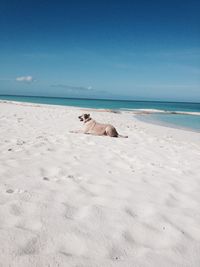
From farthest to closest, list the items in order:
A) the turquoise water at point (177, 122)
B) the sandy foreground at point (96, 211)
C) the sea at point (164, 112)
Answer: the sea at point (164, 112) < the turquoise water at point (177, 122) < the sandy foreground at point (96, 211)

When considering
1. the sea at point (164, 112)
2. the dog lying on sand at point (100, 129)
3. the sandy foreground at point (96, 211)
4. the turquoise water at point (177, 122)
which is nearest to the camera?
the sandy foreground at point (96, 211)

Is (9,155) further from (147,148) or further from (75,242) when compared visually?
(147,148)

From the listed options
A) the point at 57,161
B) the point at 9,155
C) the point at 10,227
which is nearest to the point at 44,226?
the point at 10,227

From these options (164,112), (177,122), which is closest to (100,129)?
(177,122)

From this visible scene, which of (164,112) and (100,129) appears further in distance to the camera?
(164,112)

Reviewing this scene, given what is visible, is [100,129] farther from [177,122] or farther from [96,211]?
[177,122]

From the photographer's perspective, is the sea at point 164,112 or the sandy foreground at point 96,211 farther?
the sea at point 164,112

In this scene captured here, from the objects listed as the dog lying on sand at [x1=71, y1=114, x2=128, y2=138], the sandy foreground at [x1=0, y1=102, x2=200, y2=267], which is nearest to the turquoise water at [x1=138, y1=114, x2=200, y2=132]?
the dog lying on sand at [x1=71, y1=114, x2=128, y2=138]

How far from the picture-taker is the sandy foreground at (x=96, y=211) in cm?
227

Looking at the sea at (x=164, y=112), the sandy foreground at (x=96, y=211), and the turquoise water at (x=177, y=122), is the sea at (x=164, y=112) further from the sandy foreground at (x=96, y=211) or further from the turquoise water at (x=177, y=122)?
the sandy foreground at (x=96, y=211)

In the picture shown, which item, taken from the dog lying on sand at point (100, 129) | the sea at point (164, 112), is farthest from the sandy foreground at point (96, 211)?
the sea at point (164, 112)

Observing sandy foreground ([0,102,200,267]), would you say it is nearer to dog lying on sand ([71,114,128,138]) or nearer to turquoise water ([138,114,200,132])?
dog lying on sand ([71,114,128,138])

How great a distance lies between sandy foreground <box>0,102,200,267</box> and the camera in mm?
2273

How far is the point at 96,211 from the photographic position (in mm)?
3098
